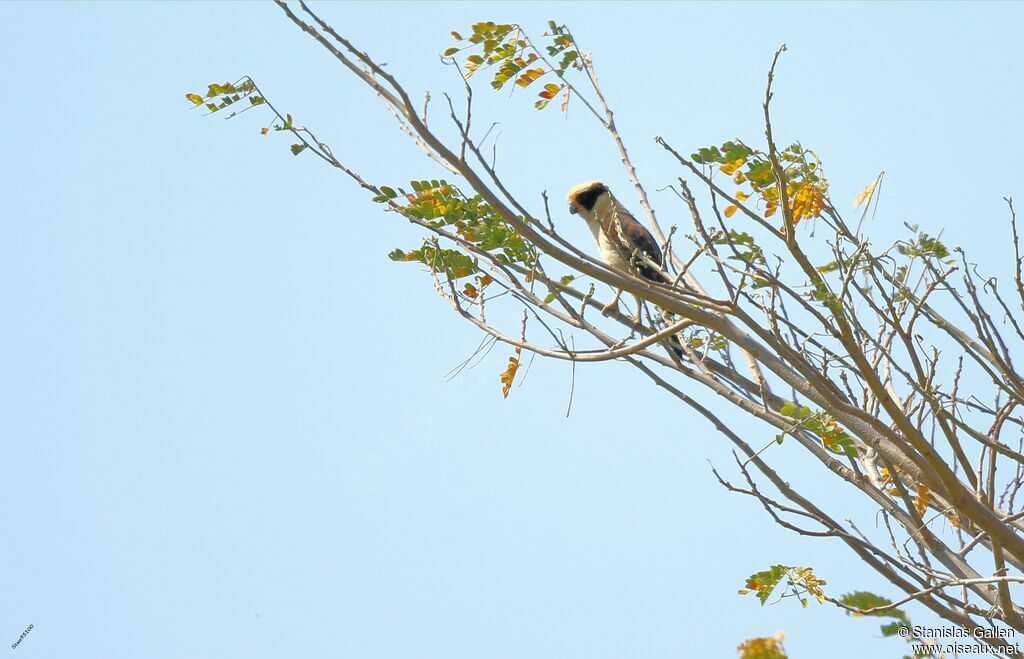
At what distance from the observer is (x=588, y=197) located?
20.9 ft

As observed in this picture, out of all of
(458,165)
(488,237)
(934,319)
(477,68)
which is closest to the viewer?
(458,165)

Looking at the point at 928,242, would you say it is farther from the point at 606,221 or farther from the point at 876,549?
the point at 606,221

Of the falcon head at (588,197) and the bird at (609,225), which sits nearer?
the bird at (609,225)

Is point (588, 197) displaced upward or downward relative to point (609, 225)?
upward

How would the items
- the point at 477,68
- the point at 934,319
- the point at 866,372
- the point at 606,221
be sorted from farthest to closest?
the point at 606,221
the point at 934,319
the point at 477,68
the point at 866,372

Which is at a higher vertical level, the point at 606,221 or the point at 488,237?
the point at 606,221

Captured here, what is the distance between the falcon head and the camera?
6336mm

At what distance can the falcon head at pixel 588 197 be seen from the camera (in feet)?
20.8

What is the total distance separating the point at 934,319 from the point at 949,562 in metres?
0.97

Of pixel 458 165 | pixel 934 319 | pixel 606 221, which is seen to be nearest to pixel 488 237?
pixel 458 165

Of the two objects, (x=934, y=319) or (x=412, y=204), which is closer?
(x=412, y=204)

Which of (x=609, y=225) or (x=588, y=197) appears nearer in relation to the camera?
(x=609, y=225)

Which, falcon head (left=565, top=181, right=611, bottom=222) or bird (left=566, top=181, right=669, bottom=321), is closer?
bird (left=566, top=181, right=669, bottom=321)

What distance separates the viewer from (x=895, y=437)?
128 inches
